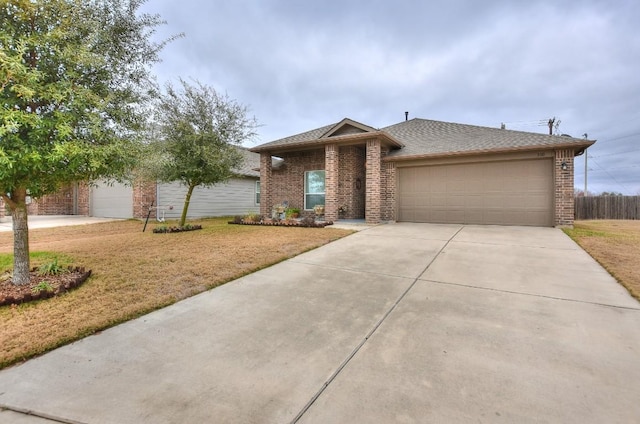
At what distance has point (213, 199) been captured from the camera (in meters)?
16.3

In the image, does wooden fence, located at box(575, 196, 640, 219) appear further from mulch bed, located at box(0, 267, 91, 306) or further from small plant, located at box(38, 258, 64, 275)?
small plant, located at box(38, 258, 64, 275)

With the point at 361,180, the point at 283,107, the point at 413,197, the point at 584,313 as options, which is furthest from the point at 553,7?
the point at 283,107

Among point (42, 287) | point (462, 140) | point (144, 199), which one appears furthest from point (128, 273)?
point (462, 140)

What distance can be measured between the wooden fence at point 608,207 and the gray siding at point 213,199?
19699 mm

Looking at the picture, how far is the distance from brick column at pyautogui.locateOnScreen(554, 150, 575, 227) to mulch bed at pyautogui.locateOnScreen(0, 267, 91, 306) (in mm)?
12794

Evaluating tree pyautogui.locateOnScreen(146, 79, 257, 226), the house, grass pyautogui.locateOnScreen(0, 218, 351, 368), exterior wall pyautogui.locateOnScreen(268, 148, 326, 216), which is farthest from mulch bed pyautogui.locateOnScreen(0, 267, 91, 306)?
exterior wall pyautogui.locateOnScreen(268, 148, 326, 216)

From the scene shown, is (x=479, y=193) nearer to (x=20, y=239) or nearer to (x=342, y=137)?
(x=342, y=137)

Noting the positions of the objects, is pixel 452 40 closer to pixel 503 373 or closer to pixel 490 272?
pixel 490 272

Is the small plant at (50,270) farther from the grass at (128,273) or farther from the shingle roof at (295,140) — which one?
the shingle roof at (295,140)

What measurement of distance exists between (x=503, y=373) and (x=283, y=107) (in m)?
22.5

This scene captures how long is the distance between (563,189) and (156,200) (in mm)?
16545

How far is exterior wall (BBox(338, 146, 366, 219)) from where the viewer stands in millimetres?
12930

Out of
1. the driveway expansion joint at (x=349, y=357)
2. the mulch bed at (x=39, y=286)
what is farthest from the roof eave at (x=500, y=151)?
the mulch bed at (x=39, y=286)

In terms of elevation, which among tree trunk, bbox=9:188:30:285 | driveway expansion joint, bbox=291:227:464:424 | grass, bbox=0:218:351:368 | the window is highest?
the window
